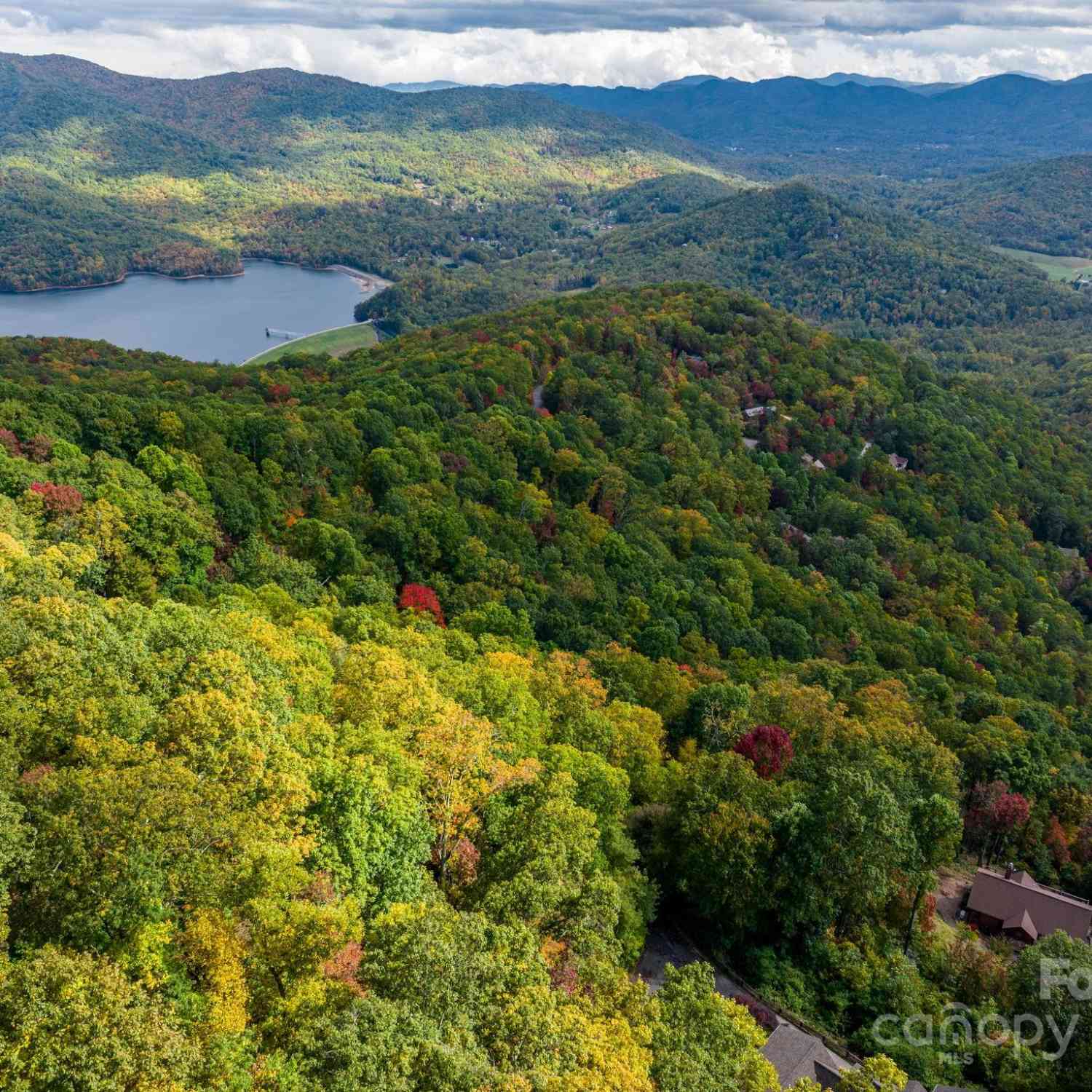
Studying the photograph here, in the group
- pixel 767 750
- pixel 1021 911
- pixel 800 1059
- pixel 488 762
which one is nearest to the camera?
pixel 800 1059

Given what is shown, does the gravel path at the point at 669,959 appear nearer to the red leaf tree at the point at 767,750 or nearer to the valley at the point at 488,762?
the valley at the point at 488,762

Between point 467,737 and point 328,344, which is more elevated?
point 467,737

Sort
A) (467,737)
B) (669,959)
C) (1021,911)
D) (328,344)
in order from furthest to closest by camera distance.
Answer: (328,344)
(1021,911)
(669,959)
(467,737)

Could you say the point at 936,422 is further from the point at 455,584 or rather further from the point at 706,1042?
the point at 706,1042

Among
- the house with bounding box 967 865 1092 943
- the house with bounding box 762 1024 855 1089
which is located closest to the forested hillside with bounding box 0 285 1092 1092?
the house with bounding box 762 1024 855 1089

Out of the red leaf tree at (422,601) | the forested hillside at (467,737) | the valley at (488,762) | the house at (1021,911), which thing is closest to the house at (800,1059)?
the valley at (488,762)

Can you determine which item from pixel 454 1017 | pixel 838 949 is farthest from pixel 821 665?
pixel 454 1017

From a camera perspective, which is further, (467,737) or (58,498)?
(58,498)

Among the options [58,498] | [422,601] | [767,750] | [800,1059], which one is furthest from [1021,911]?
[58,498]

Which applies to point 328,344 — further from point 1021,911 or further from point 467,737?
point 1021,911
